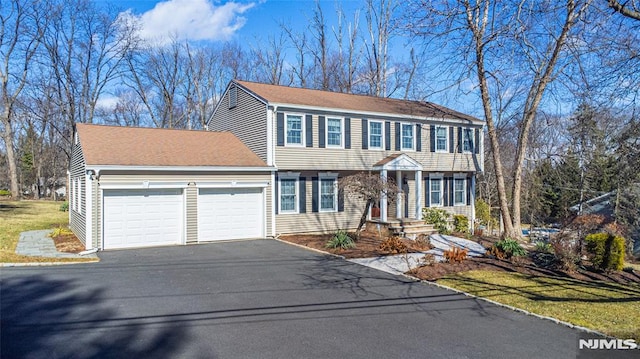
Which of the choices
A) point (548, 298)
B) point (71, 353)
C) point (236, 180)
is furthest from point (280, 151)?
point (71, 353)

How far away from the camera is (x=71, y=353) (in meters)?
5.25

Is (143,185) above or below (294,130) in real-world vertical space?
below

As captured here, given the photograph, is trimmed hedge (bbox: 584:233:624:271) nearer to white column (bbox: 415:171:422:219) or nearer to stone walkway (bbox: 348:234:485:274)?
stone walkway (bbox: 348:234:485:274)

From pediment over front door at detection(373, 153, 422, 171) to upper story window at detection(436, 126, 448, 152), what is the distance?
2257mm

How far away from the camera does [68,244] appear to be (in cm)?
1416

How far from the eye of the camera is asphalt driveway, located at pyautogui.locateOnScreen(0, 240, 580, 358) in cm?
558

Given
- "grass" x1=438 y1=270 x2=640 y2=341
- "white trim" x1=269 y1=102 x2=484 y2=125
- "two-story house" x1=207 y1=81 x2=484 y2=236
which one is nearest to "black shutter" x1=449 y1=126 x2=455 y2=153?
"two-story house" x1=207 y1=81 x2=484 y2=236

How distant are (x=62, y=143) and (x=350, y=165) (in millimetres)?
39476

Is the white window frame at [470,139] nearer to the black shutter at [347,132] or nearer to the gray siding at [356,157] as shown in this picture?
the gray siding at [356,157]

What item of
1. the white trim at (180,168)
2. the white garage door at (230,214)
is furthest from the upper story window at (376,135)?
the white garage door at (230,214)

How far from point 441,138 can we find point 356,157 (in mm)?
5069

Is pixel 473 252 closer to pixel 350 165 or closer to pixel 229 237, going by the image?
pixel 350 165

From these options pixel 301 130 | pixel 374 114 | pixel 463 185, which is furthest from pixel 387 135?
pixel 463 185

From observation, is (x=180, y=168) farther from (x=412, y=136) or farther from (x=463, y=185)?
(x=463, y=185)
